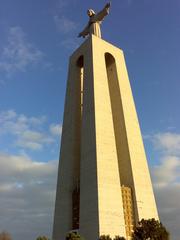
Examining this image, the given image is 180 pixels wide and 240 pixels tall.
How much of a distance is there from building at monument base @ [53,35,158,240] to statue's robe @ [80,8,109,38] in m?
3.52

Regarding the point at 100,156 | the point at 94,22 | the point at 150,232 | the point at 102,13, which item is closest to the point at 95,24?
the point at 94,22

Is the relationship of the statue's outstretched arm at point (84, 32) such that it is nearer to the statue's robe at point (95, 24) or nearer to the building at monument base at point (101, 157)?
the statue's robe at point (95, 24)

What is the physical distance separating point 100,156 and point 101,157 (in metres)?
0.14

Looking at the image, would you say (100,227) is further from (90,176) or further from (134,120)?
(134,120)

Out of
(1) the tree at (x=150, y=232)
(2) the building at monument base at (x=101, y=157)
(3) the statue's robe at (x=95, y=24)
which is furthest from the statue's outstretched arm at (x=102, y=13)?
(1) the tree at (x=150, y=232)

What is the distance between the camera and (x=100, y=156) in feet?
101

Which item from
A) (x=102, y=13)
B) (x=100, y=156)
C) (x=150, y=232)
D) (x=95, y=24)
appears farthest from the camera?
(x=95, y=24)

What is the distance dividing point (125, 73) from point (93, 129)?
40.6 ft

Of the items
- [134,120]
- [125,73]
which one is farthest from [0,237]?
[125,73]

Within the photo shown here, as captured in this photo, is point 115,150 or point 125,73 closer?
point 115,150

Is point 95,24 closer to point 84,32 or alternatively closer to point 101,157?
point 84,32

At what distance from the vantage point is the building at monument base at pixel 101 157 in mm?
28844

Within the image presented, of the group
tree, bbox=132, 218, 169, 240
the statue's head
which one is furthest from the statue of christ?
tree, bbox=132, 218, 169, 240

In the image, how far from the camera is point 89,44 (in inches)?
1581
